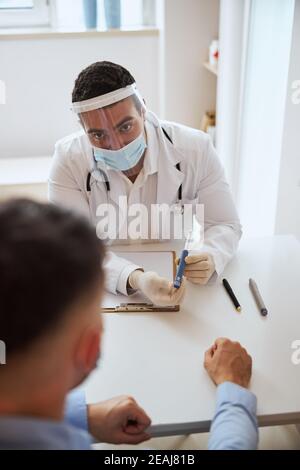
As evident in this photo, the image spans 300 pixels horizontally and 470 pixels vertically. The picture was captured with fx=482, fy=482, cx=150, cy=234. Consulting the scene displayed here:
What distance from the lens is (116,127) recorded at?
1.29m

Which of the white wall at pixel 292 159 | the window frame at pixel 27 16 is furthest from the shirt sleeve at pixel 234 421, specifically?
the window frame at pixel 27 16

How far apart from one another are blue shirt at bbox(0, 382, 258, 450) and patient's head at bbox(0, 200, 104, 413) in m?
0.02

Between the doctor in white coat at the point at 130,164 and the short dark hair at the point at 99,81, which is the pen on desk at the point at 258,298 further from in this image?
the short dark hair at the point at 99,81

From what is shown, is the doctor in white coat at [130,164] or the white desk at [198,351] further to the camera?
the doctor in white coat at [130,164]

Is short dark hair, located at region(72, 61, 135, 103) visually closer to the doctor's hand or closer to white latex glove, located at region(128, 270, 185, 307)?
white latex glove, located at region(128, 270, 185, 307)

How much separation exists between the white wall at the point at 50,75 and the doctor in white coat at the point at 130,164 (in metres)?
1.52

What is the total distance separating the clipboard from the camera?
42.8 inches

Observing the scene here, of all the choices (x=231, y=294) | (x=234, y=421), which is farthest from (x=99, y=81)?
(x=234, y=421)

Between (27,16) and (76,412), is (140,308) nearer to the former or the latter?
(76,412)

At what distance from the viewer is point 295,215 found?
178cm

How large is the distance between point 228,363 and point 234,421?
14 centimetres

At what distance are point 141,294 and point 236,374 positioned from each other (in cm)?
34

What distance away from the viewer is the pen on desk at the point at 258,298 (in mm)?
1068
